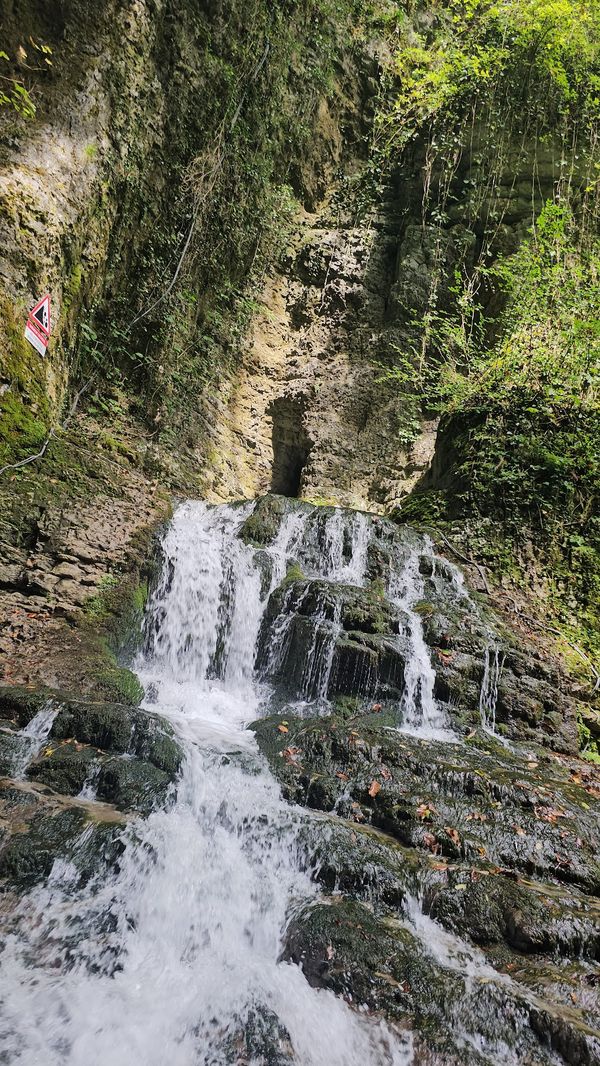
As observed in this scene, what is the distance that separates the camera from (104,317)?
8.85 metres

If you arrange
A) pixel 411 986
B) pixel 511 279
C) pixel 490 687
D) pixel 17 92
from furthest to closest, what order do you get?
pixel 511 279 < pixel 17 92 < pixel 490 687 < pixel 411 986

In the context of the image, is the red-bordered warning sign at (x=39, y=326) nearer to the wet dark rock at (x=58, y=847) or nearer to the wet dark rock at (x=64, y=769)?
the wet dark rock at (x=64, y=769)

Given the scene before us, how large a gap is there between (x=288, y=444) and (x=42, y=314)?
23.4 feet

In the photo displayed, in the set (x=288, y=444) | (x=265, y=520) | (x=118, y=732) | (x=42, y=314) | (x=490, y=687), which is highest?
(x=288, y=444)

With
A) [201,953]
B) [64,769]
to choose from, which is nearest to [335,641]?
[64,769]

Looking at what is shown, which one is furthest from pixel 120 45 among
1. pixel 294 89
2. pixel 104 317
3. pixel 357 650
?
pixel 357 650

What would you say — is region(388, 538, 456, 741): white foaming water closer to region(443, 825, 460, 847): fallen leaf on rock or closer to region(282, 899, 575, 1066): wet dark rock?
region(443, 825, 460, 847): fallen leaf on rock

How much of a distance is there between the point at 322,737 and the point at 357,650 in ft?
4.49

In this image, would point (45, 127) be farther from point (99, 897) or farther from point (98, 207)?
point (99, 897)

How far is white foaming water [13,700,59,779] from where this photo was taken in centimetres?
381

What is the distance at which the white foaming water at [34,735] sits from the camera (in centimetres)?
381

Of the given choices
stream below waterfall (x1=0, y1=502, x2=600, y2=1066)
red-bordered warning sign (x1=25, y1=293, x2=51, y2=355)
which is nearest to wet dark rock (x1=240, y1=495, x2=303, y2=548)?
stream below waterfall (x1=0, y1=502, x2=600, y2=1066)

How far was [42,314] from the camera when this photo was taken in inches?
256

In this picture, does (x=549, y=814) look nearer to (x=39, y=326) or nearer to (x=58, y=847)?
(x=58, y=847)
